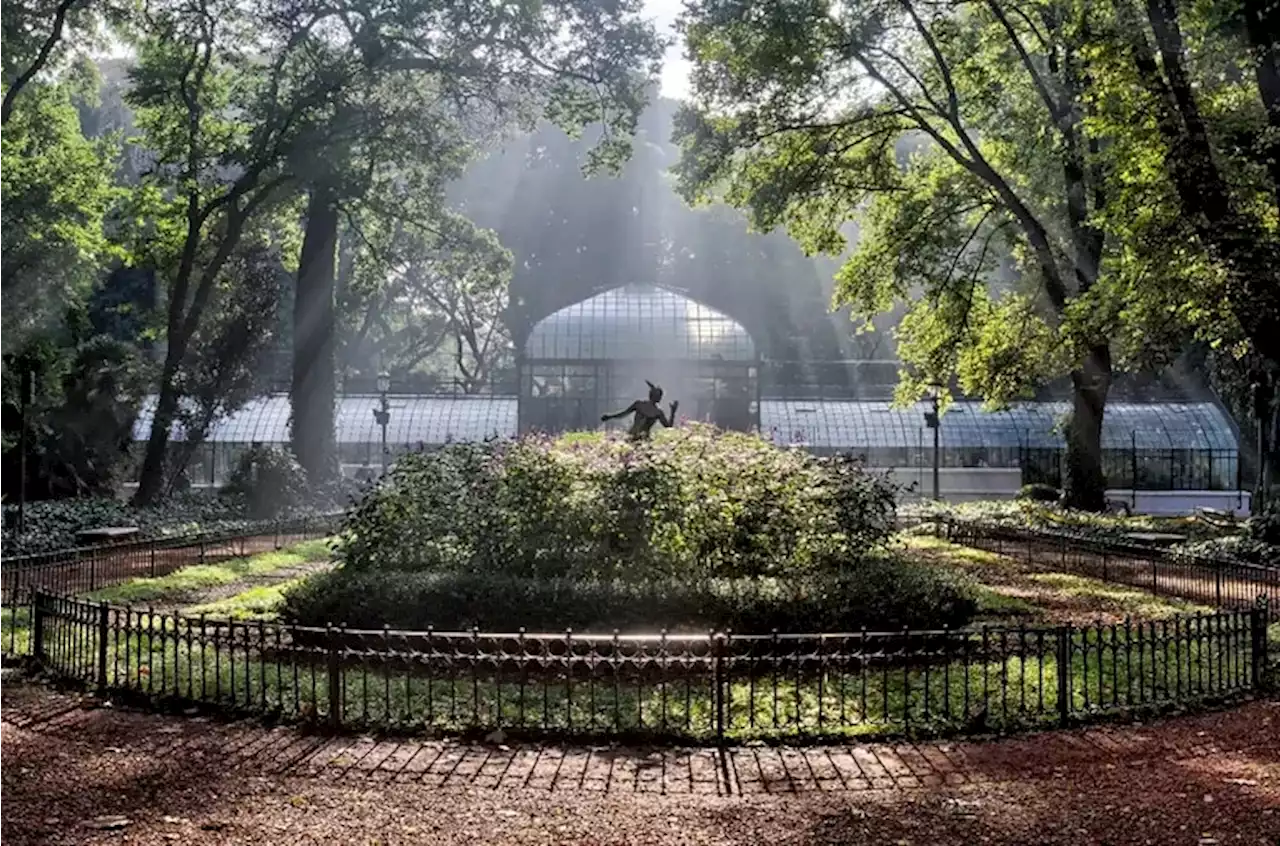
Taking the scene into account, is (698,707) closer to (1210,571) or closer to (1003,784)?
(1003,784)

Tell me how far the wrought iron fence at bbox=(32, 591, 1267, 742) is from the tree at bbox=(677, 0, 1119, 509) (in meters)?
13.1

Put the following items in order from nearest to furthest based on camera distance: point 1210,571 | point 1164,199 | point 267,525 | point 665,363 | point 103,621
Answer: point 103,621 → point 1210,571 → point 1164,199 → point 267,525 → point 665,363

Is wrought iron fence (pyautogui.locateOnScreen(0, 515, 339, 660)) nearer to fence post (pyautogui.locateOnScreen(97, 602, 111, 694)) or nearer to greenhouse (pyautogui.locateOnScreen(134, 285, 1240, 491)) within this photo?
fence post (pyautogui.locateOnScreen(97, 602, 111, 694))

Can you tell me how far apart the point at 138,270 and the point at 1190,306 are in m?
32.1

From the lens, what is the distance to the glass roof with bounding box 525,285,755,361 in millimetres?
36125

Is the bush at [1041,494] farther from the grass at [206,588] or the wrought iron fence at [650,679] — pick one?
the wrought iron fence at [650,679]

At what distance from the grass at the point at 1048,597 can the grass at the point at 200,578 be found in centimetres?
803

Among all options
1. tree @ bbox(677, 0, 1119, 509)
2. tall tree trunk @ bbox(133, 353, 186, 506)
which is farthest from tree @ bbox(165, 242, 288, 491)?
tree @ bbox(677, 0, 1119, 509)

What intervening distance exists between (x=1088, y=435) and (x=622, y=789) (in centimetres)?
2325

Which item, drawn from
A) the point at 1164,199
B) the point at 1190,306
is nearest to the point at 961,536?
the point at 1190,306

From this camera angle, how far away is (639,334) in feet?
120

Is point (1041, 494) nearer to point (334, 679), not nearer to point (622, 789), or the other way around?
point (334, 679)

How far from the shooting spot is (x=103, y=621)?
860 cm

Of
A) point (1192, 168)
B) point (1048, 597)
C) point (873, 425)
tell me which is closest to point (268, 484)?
point (1048, 597)
